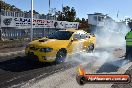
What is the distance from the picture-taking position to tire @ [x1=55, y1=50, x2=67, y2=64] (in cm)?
1217

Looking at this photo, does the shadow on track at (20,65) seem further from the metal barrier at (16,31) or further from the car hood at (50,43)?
the metal barrier at (16,31)

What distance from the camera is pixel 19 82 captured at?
28.2 ft

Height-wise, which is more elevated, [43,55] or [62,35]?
[62,35]

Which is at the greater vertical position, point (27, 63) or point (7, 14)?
point (7, 14)

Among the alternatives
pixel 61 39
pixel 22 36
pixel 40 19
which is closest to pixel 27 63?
pixel 61 39

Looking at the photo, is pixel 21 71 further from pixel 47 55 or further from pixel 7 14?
pixel 7 14

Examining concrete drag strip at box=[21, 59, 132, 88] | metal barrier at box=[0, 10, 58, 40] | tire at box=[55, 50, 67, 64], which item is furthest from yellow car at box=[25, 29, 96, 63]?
metal barrier at box=[0, 10, 58, 40]

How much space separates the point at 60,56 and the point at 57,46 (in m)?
0.56

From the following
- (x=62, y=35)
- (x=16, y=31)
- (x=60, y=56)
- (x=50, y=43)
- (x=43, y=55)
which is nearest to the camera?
(x=43, y=55)

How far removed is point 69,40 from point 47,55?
192 centimetres

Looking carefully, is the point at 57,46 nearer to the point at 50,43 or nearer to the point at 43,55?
the point at 50,43

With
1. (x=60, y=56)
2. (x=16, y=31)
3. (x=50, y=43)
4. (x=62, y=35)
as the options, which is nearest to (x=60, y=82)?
(x=50, y=43)

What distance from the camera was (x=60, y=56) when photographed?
40.5ft

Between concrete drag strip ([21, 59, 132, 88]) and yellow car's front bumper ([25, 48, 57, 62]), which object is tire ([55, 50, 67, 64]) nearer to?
yellow car's front bumper ([25, 48, 57, 62])
